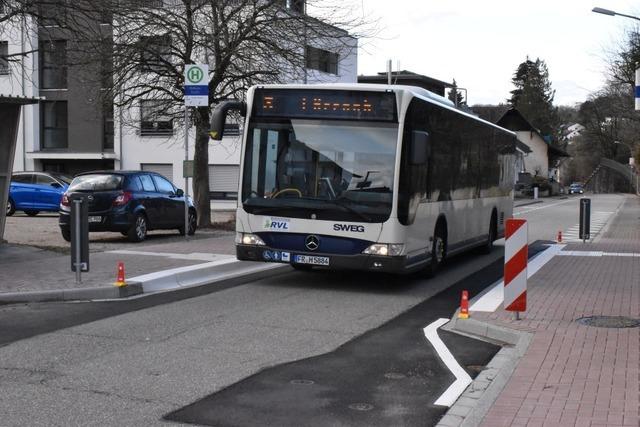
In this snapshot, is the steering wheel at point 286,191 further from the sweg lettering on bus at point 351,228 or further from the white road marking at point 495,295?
the white road marking at point 495,295

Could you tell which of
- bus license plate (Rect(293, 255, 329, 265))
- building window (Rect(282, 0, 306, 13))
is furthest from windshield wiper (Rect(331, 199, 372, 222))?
building window (Rect(282, 0, 306, 13))

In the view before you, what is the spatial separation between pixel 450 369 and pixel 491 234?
11.7 metres

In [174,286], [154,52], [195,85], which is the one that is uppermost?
[154,52]

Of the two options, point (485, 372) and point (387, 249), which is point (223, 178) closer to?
point (387, 249)

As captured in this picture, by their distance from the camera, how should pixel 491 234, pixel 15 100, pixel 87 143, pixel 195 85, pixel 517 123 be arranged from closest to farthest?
pixel 15 100
pixel 195 85
pixel 491 234
pixel 87 143
pixel 517 123

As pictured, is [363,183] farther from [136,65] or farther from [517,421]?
[136,65]

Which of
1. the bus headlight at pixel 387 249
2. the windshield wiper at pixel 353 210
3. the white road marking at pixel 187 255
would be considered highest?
the windshield wiper at pixel 353 210

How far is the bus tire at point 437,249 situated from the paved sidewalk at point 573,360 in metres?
1.55

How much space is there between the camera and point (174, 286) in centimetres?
1155

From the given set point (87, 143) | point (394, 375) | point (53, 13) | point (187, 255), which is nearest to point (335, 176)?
point (394, 375)

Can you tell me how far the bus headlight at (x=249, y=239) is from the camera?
1123 cm

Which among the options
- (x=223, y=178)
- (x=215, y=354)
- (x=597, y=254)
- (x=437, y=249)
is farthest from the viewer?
(x=223, y=178)

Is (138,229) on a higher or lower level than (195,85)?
lower

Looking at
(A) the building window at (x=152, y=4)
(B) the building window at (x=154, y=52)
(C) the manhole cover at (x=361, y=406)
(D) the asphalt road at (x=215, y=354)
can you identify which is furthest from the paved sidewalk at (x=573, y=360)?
(A) the building window at (x=152, y=4)
